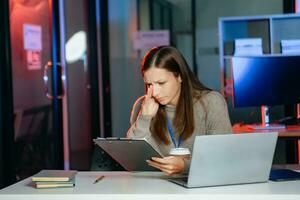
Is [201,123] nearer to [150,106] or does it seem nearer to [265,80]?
[150,106]

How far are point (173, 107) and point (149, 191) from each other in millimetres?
887

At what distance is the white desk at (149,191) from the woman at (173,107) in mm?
549

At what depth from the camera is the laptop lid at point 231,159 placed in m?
1.99

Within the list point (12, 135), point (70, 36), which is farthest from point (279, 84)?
point (70, 36)

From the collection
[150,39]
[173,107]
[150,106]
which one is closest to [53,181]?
[150,106]

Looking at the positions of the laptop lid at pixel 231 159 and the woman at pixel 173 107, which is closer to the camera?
the laptop lid at pixel 231 159

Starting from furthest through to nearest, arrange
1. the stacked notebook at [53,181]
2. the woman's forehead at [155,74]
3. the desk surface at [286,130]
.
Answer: the desk surface at [286,130]
the woman's forehead at [155,74]
the stacked notebook at [53,181]

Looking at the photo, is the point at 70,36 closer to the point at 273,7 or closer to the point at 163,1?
the point at 163,1

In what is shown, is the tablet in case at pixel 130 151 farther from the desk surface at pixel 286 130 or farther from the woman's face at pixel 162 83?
the desk surface at pixel 286 130

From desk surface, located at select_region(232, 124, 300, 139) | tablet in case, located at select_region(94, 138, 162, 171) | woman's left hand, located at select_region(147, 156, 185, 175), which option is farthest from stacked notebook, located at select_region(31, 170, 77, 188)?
desk surface, located at select_region(232, 124, 300, 139)

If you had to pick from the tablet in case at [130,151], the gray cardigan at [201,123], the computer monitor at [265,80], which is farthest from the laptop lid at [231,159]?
the computer monitor at [265,80]

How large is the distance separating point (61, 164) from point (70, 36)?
50.8 inches

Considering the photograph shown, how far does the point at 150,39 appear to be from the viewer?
6395 millimetres

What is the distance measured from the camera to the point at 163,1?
6.42 meters
